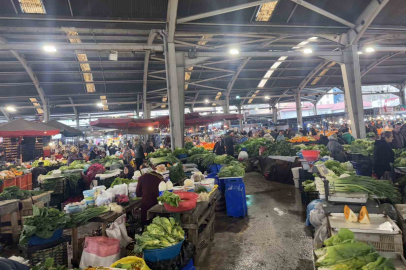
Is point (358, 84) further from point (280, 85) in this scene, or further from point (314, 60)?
point (280, 85)

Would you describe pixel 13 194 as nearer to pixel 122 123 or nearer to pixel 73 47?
pixel 122 123

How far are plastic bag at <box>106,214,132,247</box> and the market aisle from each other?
1206 mm

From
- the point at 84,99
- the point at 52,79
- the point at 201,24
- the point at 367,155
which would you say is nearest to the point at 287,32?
the point at 201,24

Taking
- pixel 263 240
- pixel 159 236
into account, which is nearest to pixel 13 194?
pixel 159 236

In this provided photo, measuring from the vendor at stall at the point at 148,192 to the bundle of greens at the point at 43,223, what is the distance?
1.27m

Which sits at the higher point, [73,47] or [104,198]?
[73,47]

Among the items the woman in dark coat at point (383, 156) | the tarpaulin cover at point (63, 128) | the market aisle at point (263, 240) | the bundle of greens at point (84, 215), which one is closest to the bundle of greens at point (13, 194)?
the bundle of greens at point (84, 215)

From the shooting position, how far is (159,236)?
119 inches

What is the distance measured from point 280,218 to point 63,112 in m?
25.4

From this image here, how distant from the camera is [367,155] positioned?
25.8 ft

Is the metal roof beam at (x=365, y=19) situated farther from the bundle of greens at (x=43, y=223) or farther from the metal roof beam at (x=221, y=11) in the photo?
the bundle of greens at (x=43, y=223)

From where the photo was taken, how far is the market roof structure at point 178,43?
9.26 metres

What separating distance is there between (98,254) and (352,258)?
2.79 meters

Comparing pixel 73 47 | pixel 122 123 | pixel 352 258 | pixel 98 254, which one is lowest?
pixel 98 254
